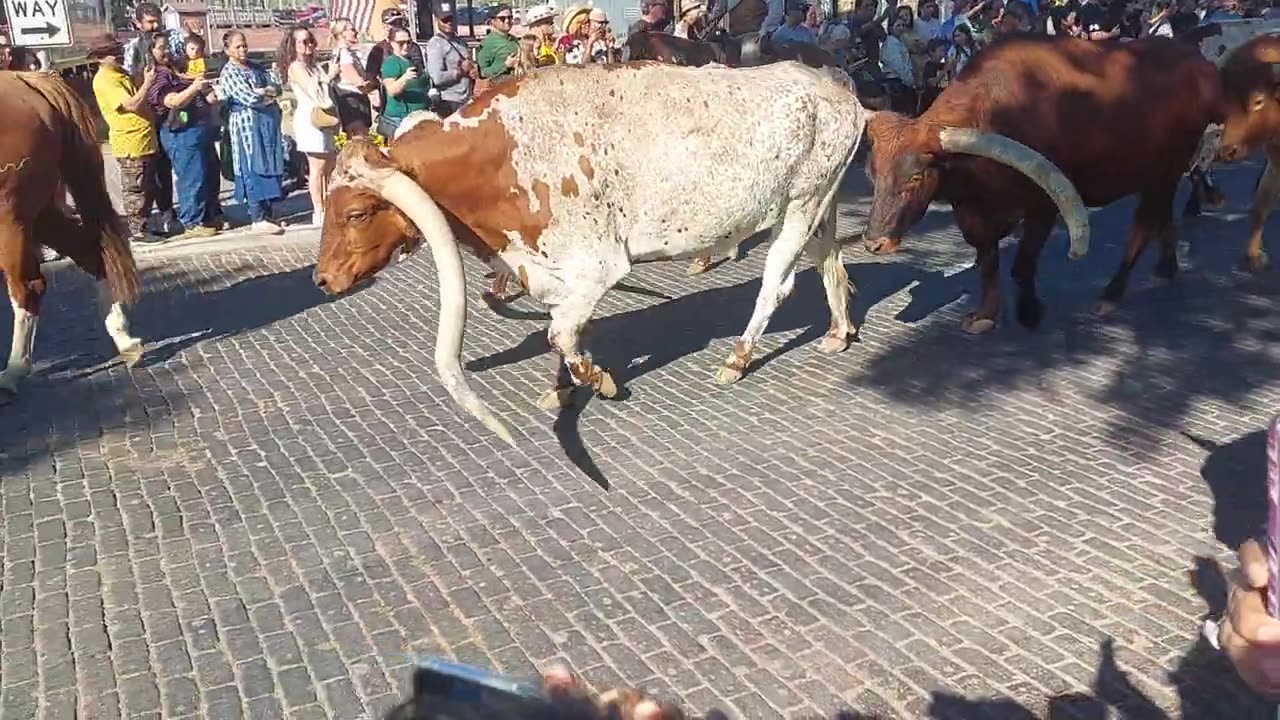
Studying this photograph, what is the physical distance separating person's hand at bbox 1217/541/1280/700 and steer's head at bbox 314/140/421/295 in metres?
4.17

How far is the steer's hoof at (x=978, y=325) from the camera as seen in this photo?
713 centimetres

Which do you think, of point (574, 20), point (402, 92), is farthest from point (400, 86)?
point (574, 20)

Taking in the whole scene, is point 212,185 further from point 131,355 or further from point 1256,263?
point 1256,263

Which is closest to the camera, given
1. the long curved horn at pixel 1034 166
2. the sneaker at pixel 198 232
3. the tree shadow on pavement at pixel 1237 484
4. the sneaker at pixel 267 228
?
the tree shadow on pavement at pixel 1237 484

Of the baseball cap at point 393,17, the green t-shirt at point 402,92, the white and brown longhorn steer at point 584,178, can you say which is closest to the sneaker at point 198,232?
the green t-shirt at point 402,92

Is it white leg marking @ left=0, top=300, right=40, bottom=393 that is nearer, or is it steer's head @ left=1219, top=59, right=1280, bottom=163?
white leg marking @ left=0, top=300, right=40, bottom=393

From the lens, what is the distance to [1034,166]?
19.8 feet

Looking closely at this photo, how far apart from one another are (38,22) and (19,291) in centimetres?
Result: 428

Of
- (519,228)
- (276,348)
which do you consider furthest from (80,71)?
(519,228)

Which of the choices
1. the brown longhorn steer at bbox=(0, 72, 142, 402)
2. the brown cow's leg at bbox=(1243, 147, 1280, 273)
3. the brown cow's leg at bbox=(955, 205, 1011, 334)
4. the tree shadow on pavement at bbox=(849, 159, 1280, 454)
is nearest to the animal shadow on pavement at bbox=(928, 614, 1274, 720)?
the tree shadow on pavement at bbox=(849, 159, 1280, 454)

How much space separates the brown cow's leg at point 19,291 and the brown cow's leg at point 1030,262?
6.07 metres

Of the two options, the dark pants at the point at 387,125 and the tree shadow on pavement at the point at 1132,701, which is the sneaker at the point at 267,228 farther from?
the tree shadow on pavement at the point at 1132,701

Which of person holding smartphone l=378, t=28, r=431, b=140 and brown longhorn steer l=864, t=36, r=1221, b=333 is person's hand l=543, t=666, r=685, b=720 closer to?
brown longhorn steer l=864, t=36, r=1221, b=333

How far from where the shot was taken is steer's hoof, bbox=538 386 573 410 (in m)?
6.20
